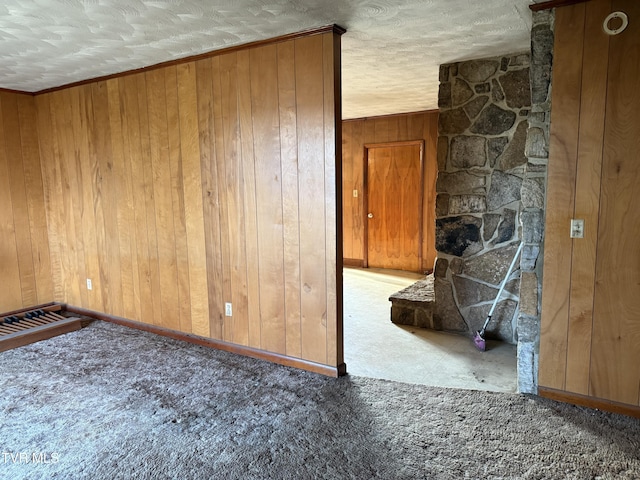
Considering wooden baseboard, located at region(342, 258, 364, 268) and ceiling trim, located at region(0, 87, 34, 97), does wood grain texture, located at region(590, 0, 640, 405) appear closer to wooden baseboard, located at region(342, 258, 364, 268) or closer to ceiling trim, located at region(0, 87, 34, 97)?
wooden baseboard, located at region(342, 258, 364, 268)

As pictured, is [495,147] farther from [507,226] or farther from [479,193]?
[507,226]

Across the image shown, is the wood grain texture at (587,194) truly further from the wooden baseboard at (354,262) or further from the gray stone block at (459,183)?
the wooden baseboard at (354,262)

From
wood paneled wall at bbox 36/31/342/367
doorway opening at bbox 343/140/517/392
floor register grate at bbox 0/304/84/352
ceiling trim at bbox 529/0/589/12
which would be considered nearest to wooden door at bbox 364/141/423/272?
doorway opening at bbox 343/140/517/392

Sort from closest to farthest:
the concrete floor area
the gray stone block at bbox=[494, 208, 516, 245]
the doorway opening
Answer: the concrete floor area < the doorway opening < the gray stone block at bbox=[494, 208, 516, 245]

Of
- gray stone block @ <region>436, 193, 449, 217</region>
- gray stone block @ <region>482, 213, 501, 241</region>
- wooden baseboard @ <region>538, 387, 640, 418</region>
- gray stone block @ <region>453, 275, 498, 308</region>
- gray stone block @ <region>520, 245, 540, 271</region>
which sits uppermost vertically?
gray stone block @ <region>436, 193, 449, 217</region>

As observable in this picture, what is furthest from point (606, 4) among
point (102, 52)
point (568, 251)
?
point (102, 52)

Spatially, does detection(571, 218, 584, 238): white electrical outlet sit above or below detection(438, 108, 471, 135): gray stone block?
below

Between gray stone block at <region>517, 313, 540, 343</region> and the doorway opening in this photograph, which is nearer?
gray stone block at <region>517, 313, 540, 343</region>

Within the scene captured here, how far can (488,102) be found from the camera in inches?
141

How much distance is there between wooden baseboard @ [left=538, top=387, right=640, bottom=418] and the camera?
2361 mm

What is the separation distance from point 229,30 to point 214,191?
1138 millimetres

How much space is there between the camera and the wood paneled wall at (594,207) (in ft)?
7.31

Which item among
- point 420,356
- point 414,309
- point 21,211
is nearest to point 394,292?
point 414,309

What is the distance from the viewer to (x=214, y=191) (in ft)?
10.8
